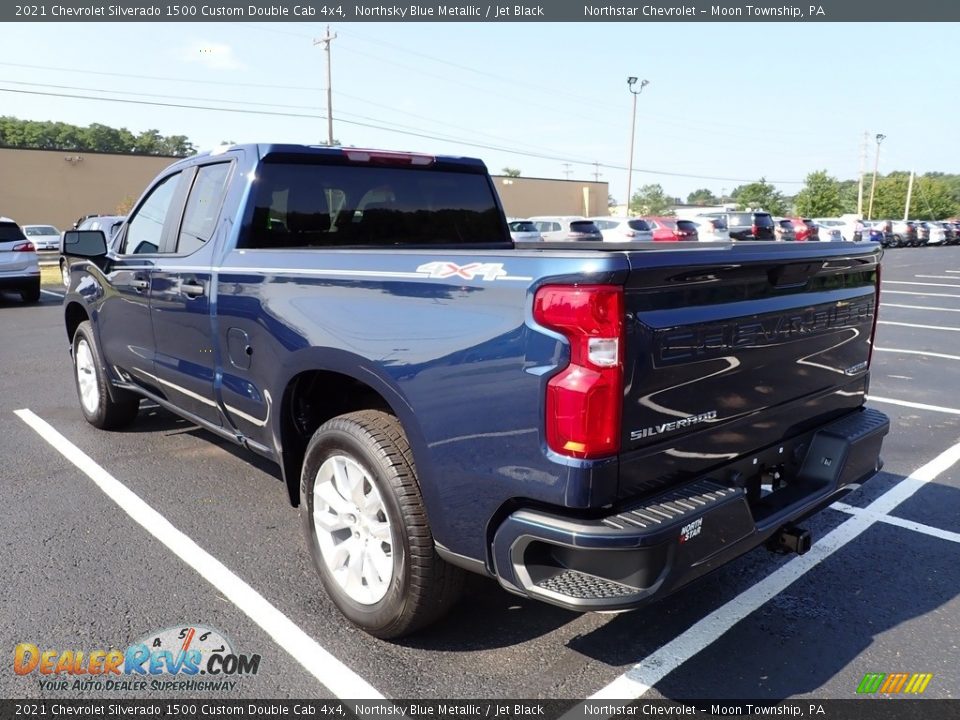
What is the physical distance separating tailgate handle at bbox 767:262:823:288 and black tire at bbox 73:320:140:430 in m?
4.70

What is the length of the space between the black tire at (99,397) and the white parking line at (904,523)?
4959 mm

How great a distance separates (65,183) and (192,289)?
47.2m

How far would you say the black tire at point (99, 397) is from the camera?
5.48 metres

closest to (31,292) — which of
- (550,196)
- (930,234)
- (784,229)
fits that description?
(784,229)

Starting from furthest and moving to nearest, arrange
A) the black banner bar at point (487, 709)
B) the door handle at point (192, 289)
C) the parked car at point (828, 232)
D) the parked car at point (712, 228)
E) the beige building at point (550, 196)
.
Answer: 1. the beige building at point (550, 196)
2. the parked car at point (828, 232)
3. the parked car at point (712, 228)
4. the door handle at point (192, 289)
5. the black banner bar at point (487, 709)

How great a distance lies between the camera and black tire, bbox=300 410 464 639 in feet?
8.73

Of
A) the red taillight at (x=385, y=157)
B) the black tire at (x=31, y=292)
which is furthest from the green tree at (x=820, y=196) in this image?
the red taillight at (x=385, y=157)

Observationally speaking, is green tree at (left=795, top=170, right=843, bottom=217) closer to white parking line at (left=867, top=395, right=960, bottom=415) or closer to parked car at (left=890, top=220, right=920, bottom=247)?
parked car at (left=890, top=220, right=920, bottom=247)

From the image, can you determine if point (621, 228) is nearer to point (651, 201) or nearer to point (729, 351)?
point (729, 351)

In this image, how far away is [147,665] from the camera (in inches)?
110

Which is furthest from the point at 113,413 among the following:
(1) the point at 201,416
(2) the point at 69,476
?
(1) the point at 201,416

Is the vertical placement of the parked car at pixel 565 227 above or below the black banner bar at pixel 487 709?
above

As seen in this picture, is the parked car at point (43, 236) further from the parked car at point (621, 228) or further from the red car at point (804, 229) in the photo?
the red car at point (804, 229)

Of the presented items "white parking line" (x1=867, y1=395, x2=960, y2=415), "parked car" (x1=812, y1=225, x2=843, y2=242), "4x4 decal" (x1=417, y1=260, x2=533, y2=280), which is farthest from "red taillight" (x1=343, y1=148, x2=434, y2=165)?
"parked car" (x1=812, y1=225, x2=843, y2=242)
